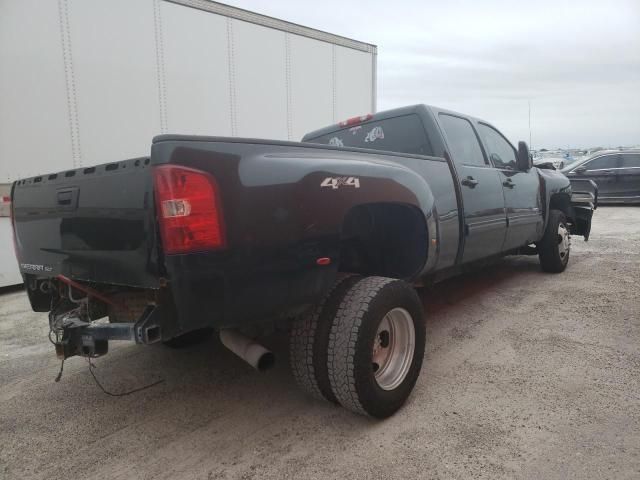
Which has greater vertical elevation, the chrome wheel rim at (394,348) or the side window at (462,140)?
the side window at (462,140)

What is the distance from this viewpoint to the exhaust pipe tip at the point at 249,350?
7.23 feet

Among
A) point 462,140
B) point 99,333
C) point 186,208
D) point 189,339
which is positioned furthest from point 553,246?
point 99,333

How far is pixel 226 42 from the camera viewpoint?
5992 mm

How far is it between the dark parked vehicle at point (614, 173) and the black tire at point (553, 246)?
336 inches

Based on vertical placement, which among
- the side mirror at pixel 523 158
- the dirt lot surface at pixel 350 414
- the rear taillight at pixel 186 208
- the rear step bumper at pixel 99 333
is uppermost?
the side mirror at pixel 523 158

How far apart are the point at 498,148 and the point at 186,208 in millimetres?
3736

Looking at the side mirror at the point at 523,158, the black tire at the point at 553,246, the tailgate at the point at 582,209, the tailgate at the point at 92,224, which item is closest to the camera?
the tailgate at the point at 92,224

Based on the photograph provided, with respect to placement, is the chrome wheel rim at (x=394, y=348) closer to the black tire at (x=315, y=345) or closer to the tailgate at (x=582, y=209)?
the black tire at (x=315, y=345)

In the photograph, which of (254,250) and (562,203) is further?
(562,203)

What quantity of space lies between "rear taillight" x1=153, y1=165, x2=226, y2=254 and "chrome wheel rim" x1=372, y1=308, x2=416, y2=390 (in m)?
1.16

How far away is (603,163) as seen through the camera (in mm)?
13148

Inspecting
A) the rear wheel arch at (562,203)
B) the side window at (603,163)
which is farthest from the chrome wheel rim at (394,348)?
the side window at (603,163)

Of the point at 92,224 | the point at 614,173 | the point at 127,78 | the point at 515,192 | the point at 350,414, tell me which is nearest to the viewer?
the point at 92,224

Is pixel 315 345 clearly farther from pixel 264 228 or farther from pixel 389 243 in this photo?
pixel 389 243
